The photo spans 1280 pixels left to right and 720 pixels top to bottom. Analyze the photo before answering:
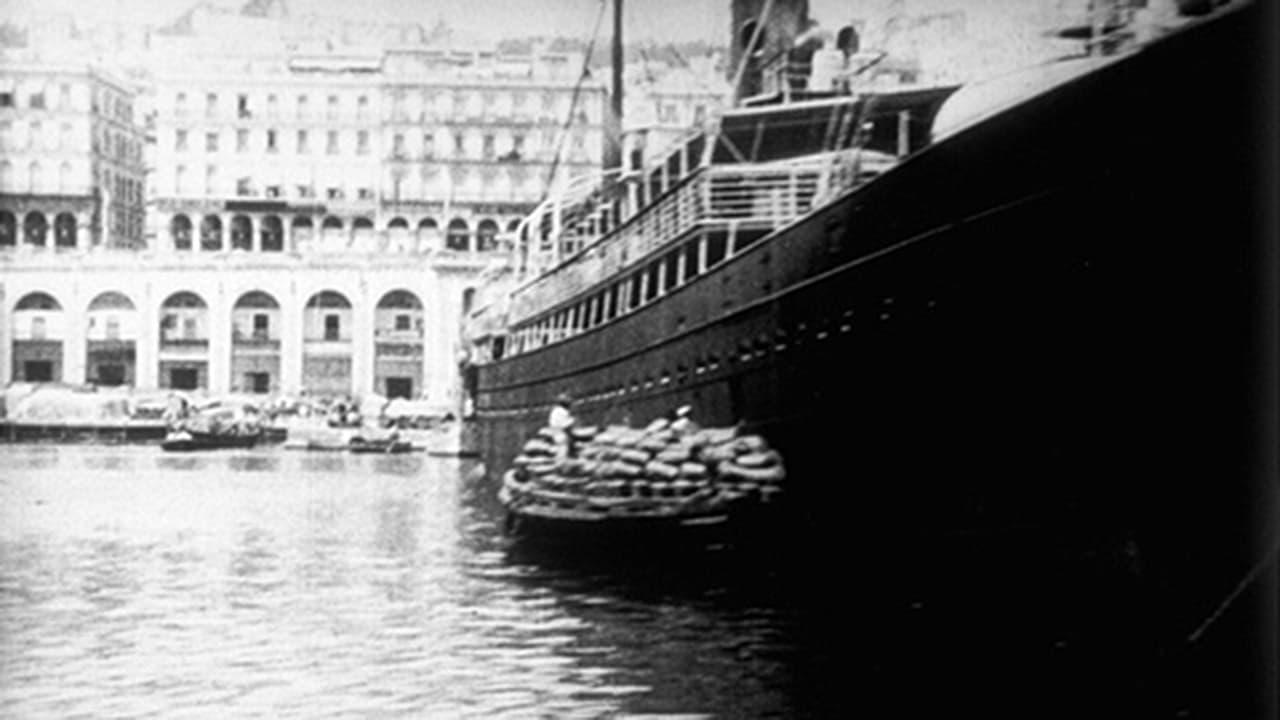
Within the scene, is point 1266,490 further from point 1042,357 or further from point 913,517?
point 913,517

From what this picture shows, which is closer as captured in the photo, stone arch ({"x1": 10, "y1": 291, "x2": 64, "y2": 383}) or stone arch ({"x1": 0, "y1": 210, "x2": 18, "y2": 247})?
stone arch ({"x1": 0, "y1": 210, "x2": 18, "y2": 247})

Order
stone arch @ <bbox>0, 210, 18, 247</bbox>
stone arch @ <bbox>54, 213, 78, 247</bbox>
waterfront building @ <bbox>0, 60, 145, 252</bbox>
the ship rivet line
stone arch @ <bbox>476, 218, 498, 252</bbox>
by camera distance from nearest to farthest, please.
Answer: the ship rivet line
stone arch @ <bbox>0, 210, 18, 247</bbox>
waterfront building @ <bbox>0, 60, 145, 252</bbox>
stone arch @ <bbox>54, 213, 78, 247</bbox>
stone arch @ <bbox>476, 218, 498, 252</bbox>

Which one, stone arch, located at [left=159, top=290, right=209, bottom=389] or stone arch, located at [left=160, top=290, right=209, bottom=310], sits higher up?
stone arch, located at [left=160, top=290, right=209, bottom=310]

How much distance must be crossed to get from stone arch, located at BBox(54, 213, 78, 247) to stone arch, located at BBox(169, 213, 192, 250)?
0.98 ft

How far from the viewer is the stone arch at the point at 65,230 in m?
4.92

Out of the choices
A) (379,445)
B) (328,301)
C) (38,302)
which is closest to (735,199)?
(328,301)

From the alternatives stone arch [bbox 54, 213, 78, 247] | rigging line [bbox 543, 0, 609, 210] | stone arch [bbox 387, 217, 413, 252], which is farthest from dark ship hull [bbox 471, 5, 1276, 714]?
stone arch [bbox 54, 213, 78, 247]

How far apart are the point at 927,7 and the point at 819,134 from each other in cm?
49

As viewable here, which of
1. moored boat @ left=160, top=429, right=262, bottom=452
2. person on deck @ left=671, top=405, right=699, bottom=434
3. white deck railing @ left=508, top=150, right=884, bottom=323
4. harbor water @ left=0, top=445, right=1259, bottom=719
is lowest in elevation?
harbor water @ left=0, top=445, right=1259, bottom=719

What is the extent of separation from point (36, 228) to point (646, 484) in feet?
6.31

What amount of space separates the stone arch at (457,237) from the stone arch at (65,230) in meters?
1.12

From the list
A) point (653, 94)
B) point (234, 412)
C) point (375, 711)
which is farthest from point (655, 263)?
point (375, 711)

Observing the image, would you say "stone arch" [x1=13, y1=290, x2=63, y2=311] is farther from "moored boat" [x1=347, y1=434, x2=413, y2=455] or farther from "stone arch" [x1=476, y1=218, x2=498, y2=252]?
"stone arch" [x1=476, y1=218, x2=498, y2=252]

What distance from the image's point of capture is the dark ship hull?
4.21 m
